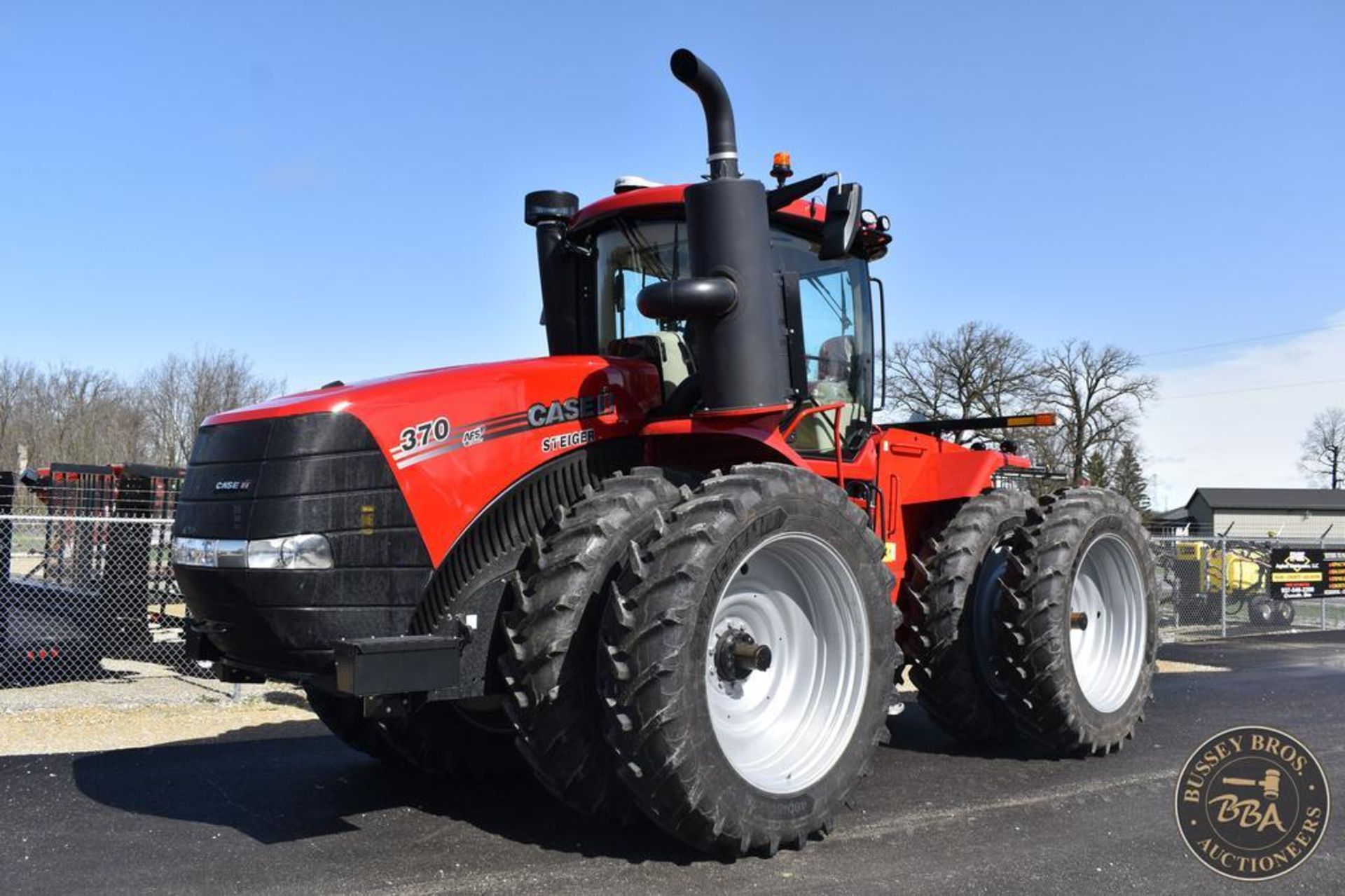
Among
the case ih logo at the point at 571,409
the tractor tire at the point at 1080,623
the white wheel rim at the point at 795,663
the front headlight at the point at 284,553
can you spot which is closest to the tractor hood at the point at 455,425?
the case ih logo at the point at 571,409

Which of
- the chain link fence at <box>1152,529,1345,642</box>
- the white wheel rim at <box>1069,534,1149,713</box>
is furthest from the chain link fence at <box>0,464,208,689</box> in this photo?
the chain link fence at <box>1152,529,1345,642</box>

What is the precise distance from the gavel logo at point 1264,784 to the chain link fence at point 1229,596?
9.86 metres

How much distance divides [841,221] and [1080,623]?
3060 millimetres

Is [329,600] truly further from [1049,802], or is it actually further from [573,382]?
[1049,802]

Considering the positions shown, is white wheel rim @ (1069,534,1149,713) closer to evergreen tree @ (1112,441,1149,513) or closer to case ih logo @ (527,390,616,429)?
case ih logo @ (527,390,616,429)

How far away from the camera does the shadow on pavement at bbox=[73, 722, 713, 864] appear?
15.5ft

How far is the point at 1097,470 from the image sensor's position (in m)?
49.2

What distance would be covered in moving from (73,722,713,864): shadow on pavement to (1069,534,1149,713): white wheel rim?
136 inches

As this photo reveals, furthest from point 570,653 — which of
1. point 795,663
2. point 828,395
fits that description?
point 828,395

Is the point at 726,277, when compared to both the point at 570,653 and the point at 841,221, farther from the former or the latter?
the point at 570,653

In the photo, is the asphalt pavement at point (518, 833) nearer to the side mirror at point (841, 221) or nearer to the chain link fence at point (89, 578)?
the side mirror at point (841, 221)

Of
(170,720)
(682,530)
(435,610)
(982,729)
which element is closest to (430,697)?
(435,610)

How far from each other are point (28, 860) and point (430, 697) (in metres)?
1.83

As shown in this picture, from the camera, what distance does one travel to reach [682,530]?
4.27 metres
